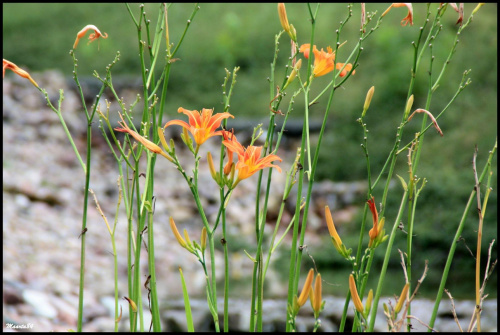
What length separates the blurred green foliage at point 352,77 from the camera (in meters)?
3.40

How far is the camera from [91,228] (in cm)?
356

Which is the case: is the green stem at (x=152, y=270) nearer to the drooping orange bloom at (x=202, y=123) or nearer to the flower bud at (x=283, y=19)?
the drooping orange bloom at (x=202, y=123)

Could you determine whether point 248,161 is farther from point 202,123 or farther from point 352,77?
point 352,77

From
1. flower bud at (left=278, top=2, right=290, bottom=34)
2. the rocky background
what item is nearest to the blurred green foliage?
the rocky background

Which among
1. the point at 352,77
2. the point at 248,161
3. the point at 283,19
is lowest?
the point at 248,161

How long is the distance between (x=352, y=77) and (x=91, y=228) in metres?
2.77

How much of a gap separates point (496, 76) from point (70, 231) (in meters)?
3.39

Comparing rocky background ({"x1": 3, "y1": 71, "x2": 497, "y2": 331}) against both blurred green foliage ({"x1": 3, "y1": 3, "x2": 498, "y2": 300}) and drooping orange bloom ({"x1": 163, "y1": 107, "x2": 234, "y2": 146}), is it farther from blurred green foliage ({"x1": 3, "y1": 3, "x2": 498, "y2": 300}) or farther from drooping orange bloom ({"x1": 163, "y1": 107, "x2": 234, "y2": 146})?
drooping orange bloom ({"x1": 163, "y1": 107, "x2": 234, "y2": 146})

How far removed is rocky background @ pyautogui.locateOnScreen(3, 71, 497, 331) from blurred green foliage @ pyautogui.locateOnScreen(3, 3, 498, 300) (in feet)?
1.53

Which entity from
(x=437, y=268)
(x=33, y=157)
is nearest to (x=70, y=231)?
(x=33, y=157)

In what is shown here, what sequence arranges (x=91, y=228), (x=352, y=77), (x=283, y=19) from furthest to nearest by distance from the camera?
1. (x=352, y=77)
2. (x=91, y=228)
3. (x=283, y=19)

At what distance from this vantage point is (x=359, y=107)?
4.89 meters

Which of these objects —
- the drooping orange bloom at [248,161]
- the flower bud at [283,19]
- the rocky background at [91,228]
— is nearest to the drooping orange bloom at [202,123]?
the drooping orange bloom at [248,161]

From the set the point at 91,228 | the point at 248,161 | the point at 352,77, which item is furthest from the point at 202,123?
the point at 352,77
